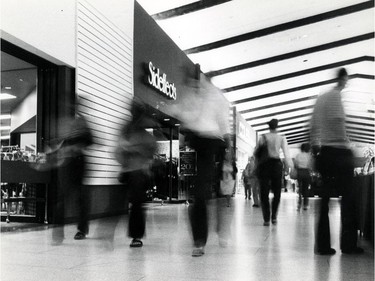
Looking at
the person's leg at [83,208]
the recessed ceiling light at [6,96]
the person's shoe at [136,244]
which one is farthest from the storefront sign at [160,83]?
the person's shoe at [136,244]

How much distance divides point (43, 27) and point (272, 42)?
8.48 metres

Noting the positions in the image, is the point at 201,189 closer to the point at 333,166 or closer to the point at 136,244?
the point at 136,244

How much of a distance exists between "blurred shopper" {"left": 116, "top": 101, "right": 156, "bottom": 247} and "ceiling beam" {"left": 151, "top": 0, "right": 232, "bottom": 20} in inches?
223

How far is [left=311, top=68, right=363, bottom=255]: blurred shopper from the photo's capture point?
3.15 metres

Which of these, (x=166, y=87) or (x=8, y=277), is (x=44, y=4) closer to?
(x=8, y=277)

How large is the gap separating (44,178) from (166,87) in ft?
15.1

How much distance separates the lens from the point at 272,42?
12.3 metres

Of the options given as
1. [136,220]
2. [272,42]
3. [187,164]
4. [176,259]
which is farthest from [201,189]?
[272,42]

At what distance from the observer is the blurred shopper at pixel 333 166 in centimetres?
315

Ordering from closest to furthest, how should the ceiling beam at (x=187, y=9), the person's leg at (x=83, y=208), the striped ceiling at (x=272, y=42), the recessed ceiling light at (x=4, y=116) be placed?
the person's leg at (x=83, y=208) < the recessed ceiling light at (x=4, y=116) < the ceiling beam at (x=187, y=9) < the striped ceiling at (x=272, y=42)

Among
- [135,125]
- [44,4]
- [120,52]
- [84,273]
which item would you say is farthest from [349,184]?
[120,52]

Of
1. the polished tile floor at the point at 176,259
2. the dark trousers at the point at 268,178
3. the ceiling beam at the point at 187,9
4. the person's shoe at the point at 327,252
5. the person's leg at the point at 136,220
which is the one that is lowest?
the polished tile floor at the point at 176,259

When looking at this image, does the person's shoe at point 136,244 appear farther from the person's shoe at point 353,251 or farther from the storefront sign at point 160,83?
the storefront sign at point 160,83

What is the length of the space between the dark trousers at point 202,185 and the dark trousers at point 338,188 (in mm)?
858
